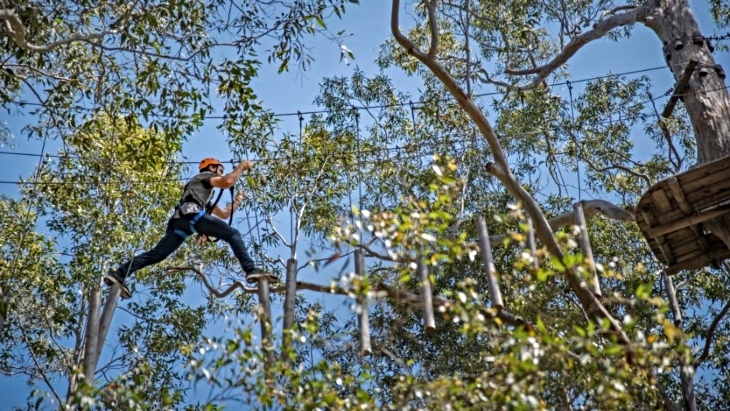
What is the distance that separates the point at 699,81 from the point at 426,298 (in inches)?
134

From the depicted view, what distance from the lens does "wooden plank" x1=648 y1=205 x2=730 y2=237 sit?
581 centimetres

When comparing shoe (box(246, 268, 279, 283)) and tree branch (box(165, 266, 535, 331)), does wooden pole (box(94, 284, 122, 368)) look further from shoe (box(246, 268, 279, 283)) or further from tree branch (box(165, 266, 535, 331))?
tree branch (box(165, 266, 535, 331))

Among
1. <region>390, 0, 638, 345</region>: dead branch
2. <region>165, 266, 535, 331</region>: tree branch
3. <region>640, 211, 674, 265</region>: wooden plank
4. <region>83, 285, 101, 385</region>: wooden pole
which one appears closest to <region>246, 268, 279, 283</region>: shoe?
<region>165, 266, 535, 331</region>: tree branch

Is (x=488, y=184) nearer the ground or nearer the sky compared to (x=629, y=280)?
nearer the sky

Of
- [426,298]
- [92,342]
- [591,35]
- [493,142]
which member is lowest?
[426,298]

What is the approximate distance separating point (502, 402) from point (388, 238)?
1.05m

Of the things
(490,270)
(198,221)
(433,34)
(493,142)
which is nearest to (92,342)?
(198,221)

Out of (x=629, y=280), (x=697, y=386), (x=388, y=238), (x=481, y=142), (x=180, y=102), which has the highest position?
(x=481, y=142)

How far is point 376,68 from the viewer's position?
426 inches

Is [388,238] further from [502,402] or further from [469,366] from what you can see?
[469,366]

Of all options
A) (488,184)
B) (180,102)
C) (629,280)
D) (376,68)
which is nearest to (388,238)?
(180,102)

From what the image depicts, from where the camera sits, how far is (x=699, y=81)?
6.71 meters

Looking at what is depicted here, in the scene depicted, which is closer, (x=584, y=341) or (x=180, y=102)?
(x=584, y=341)

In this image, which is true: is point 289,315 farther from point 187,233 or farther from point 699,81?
point 699,81
